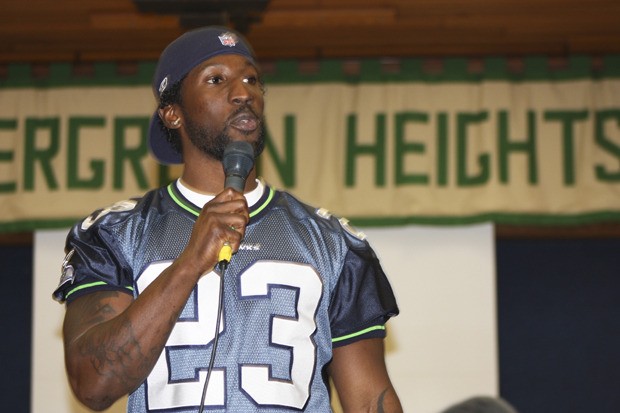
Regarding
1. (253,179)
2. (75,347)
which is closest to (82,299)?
(75,347)

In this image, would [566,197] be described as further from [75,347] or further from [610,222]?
[75,347]

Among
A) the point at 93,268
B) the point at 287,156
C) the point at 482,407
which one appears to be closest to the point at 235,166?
the point at 93,268

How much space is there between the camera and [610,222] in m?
4.79

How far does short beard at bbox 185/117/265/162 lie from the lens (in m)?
2.10

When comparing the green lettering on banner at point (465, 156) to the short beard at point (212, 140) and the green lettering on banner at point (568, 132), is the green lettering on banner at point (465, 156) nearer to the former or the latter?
the green lettering on banner at point (568, 132)

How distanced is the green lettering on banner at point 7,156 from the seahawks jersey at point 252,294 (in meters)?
2.80

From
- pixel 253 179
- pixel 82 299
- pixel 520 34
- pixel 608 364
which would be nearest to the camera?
pixel 82 299

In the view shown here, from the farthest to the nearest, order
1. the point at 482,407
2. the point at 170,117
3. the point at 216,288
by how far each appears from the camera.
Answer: the point at 170,117 < the point at 216,288 < the point at 482,407

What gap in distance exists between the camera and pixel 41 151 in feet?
15.9

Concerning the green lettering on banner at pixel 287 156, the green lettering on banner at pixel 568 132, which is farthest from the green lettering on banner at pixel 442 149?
the green lettering on banner at pixel 287 156

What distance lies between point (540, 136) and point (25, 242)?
8.19 feet

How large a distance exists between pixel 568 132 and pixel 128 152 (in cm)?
197

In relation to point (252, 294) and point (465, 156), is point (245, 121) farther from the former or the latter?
point (465, 156)

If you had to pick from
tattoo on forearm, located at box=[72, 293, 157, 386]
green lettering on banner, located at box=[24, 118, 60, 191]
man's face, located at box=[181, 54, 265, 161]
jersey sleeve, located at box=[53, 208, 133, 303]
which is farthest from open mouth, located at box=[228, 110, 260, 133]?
green lettering on banner, located at box=[24, 118, 60, 191]
